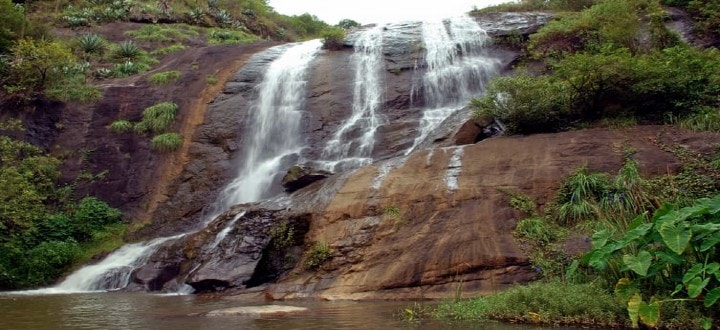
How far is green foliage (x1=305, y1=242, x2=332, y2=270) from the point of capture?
36.3ft

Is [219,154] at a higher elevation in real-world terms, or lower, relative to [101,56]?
lower

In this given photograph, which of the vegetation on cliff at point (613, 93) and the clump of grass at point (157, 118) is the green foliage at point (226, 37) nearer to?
the clump of grass at point (157, 118)

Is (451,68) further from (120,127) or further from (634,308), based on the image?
(634,308)

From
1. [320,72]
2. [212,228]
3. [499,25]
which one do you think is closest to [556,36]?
[499,25]

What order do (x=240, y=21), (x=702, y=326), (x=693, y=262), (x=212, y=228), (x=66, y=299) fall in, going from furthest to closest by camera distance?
(x=240, y=21) < (x=212, y=228) < (x=66, y=299) < (x=693, y=262) < (x=702, y=326)

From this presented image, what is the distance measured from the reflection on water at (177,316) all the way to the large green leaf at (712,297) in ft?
6.45

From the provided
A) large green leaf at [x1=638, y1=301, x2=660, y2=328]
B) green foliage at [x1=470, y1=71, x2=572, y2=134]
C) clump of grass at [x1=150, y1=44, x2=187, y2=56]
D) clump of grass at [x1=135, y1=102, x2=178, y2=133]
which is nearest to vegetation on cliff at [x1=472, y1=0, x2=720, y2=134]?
green foliage at [x1=470, y1=71, x2=572, y2=134]

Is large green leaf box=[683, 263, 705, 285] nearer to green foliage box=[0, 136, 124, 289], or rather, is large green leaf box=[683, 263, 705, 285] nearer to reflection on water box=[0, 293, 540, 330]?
reflection on water box=[0, 293, 540, 330]

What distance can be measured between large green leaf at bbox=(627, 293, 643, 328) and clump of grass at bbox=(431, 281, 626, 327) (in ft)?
1.01

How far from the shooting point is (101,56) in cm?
2739

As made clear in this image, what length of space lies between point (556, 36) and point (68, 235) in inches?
711

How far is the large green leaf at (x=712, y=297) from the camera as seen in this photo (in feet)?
18.3

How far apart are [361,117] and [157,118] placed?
7942mm

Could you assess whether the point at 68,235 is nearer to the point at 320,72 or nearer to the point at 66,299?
the point at 66,299
